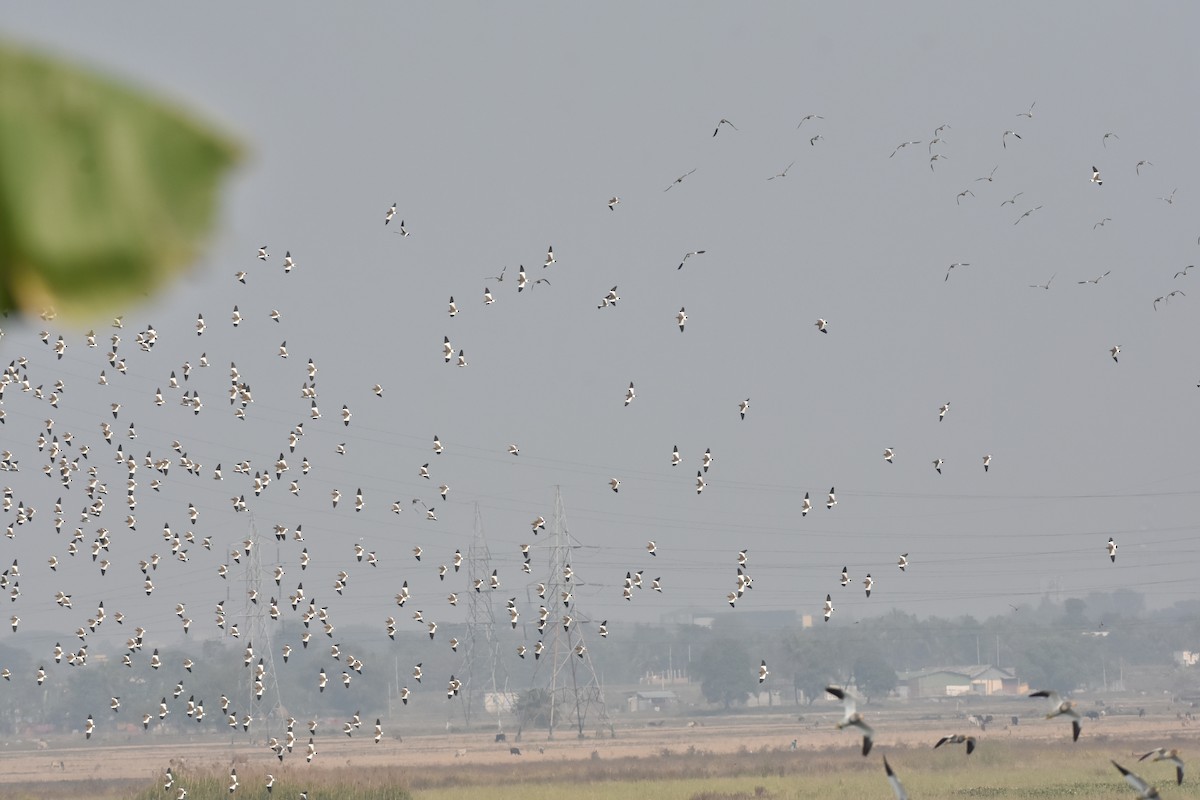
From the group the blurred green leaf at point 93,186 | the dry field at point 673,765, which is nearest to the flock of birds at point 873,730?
the blurred green leaf at point 93,186

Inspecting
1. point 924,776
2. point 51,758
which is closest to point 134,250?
point 924,776

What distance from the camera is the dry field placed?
254 ft

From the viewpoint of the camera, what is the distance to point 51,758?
153125 millimetres

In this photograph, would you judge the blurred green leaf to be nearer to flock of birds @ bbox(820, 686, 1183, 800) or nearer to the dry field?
flock of birds @ bbox(820, 686, 1183, 800)

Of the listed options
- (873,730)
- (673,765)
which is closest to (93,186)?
(873,730)

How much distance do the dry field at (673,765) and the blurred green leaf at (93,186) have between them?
6516cm

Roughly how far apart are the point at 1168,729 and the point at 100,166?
147 metres

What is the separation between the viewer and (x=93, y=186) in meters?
1.24

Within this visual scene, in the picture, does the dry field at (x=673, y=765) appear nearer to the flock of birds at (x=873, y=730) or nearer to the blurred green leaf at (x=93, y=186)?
the flock of birds at (x=873, y=730)

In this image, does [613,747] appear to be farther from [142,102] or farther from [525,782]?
[142,102]

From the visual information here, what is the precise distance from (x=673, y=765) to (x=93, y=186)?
346 ft

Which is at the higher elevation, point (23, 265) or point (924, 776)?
point (23, 265)

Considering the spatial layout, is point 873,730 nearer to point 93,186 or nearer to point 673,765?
point 93,186

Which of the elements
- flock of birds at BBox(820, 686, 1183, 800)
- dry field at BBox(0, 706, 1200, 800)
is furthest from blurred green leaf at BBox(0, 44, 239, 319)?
dry field at BBox(0, 706, 1200, 800)
